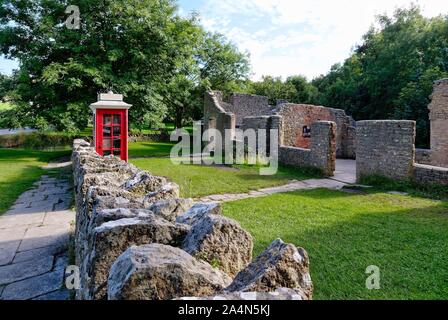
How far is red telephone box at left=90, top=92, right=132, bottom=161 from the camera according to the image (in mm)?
8508

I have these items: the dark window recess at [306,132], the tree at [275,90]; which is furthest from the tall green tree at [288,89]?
the dark window recess at [306,132]

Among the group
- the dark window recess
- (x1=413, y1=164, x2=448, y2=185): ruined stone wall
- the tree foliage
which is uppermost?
the tree foliage

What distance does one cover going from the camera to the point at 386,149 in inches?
403

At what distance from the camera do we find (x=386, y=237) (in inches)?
213

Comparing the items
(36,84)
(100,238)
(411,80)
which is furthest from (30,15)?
(411,80)

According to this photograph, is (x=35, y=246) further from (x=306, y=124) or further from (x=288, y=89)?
(x=288, y=89)

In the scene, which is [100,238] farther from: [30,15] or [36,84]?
[30,15]

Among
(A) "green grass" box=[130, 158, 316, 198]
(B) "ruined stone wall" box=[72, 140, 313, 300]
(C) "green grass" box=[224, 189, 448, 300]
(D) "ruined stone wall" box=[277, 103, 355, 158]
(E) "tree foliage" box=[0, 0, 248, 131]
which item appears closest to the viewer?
(B) "ruined stone wall" box=[72, 140, 313, 300]

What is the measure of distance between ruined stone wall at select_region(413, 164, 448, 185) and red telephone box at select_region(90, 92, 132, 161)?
827 cm

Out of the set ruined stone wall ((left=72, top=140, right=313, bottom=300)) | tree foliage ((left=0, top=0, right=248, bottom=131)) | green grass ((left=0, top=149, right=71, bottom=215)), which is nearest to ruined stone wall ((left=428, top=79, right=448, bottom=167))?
tree foliage ((left=0, top=0, right=248, bottom=131))

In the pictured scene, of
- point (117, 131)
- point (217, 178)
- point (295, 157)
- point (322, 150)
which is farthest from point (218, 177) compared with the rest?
Answer: point (295, 157)

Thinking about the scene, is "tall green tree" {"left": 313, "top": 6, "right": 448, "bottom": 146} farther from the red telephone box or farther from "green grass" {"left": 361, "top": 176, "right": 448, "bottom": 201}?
the red telephone box
